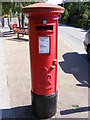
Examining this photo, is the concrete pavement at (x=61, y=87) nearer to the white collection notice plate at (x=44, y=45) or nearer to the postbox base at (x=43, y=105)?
the postbox base at (x=43, y=105)

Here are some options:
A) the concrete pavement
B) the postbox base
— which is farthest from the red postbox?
the concrete pavement

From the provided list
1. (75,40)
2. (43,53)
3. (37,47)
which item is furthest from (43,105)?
(75,40)

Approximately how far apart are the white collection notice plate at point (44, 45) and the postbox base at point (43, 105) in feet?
2.91

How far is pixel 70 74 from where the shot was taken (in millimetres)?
5867

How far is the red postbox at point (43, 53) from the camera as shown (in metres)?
2.93

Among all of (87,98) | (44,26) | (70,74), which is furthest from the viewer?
(70,74)

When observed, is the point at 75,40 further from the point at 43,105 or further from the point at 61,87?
the point at 43,105

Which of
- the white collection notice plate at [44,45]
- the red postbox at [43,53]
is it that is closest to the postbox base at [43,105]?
the red postbox at [43,53]

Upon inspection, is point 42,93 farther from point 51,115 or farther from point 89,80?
Result: point 89,80

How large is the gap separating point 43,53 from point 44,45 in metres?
0.15

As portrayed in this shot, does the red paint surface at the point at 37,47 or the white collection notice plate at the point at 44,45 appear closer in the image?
the red paint surface at the point at 37,47

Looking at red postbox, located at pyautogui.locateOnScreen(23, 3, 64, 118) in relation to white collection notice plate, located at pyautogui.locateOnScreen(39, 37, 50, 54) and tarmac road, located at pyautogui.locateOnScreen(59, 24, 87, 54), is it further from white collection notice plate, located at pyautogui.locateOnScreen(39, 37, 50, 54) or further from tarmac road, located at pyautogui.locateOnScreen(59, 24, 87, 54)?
tarmac road, located at pyautogui.locateOnScreen(59, 24, 87, 54)

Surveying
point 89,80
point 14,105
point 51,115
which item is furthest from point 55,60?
point 89,80

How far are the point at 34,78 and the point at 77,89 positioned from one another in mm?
1789
